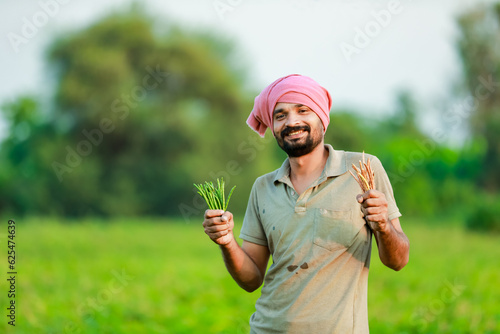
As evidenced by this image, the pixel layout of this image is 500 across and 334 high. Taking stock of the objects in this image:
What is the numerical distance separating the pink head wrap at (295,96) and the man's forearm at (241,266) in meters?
0.59

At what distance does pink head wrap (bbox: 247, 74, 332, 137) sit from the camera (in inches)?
103

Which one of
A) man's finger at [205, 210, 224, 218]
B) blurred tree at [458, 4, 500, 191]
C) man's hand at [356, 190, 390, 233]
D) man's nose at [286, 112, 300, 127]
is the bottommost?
man's finger at [205, 210, 224, 218]

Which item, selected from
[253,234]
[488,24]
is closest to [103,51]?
[488,24]

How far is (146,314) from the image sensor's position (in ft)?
23.1

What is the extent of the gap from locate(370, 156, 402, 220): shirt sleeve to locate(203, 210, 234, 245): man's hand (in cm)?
64

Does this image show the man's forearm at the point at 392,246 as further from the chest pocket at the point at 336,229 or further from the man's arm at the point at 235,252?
the man's arm at the point at 235,252

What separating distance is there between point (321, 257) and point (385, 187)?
0.40m

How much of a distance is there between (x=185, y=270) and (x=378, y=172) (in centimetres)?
780

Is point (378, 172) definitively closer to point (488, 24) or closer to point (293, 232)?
point (293, 232)
